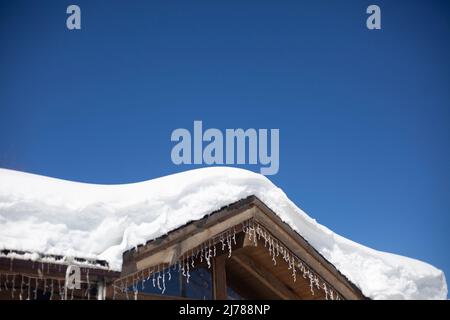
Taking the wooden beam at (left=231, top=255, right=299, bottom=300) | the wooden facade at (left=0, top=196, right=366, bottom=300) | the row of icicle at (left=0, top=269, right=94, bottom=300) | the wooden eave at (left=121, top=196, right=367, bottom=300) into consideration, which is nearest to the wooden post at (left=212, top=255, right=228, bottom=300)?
the wooden facade at (left=0, top=196, right=366, bottom=300)

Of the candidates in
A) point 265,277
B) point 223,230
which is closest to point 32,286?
point 223,230

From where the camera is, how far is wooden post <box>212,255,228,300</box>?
7.44 m

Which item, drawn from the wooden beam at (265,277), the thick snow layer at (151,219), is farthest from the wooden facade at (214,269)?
the thick snow layer at (151,219)

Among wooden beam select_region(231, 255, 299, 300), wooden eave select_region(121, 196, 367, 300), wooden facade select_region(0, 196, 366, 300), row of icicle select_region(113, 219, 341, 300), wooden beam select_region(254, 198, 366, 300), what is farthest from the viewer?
wooden beam select_region(231, 255, 299, 300)

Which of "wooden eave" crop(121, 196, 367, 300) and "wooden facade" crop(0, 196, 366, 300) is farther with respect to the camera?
"wooden eave" crop(121, 196, 367, 300)

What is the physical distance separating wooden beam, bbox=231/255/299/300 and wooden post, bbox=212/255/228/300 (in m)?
0.37

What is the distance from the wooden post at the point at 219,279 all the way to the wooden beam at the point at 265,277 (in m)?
0.37

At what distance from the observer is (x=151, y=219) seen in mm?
6051

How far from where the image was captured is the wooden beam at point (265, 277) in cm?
798

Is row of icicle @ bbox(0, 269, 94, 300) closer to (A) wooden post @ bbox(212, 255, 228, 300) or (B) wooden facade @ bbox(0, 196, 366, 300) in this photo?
A: (B) wooden facade @ bbox(0, 196, 366, 300)

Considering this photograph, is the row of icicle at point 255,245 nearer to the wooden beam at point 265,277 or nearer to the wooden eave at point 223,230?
the wooden eave at point 223,230

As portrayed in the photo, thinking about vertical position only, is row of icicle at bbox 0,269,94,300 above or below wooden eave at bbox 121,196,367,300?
below

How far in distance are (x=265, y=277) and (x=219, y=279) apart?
90 centimetres

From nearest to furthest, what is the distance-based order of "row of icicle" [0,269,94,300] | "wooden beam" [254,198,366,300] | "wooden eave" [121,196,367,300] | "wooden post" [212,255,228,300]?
"row of icicle" [0,269,94,300] → "wooden eave" [121,196,367,300] → "wooden beam" [254,198,366,300] → "wooden post" [212,255,228,300]
